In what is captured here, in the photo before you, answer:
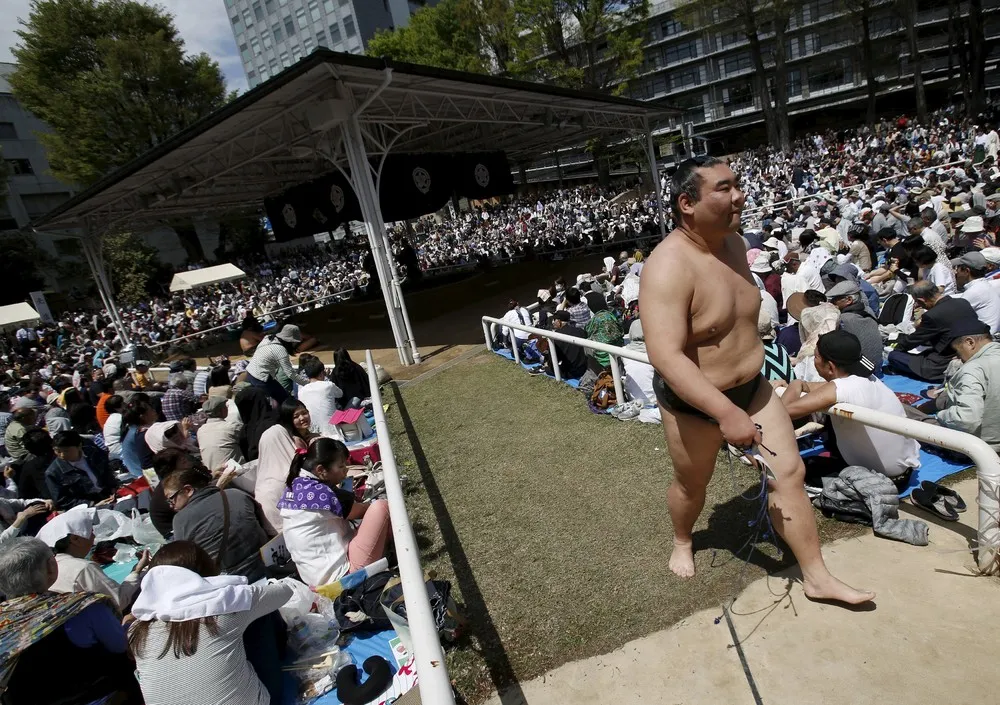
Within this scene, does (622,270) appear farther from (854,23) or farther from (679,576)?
(854,23)

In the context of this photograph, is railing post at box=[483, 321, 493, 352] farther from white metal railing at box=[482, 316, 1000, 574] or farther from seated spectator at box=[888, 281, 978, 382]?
white metal railing at box=[482, 316, 1000, 574]

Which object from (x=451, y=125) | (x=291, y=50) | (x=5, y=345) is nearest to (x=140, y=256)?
(x=5, y=345)

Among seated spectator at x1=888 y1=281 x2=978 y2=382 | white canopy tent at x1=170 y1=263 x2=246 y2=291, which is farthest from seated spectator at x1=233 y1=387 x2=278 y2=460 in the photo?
white canopy tent at x1=170 y1=263 x2=246 y2=291

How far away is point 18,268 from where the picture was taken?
95.4 ft

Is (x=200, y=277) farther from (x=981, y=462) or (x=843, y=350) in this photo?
(x=981, y=462)

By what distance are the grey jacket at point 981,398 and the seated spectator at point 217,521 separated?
462cm

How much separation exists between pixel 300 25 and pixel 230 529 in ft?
192

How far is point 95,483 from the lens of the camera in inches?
234

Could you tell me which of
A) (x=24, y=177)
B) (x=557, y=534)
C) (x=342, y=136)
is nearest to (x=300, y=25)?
(x=24, y=177)

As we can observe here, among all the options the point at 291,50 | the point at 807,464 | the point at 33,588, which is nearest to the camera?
the point at 33,588

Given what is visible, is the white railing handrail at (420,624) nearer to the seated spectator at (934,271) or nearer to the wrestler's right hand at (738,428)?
the wrestler's right hand at (738,428)

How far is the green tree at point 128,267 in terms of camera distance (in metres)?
28.2

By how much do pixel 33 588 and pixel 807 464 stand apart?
14.2 feet

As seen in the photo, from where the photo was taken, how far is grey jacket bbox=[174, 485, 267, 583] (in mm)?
3334
